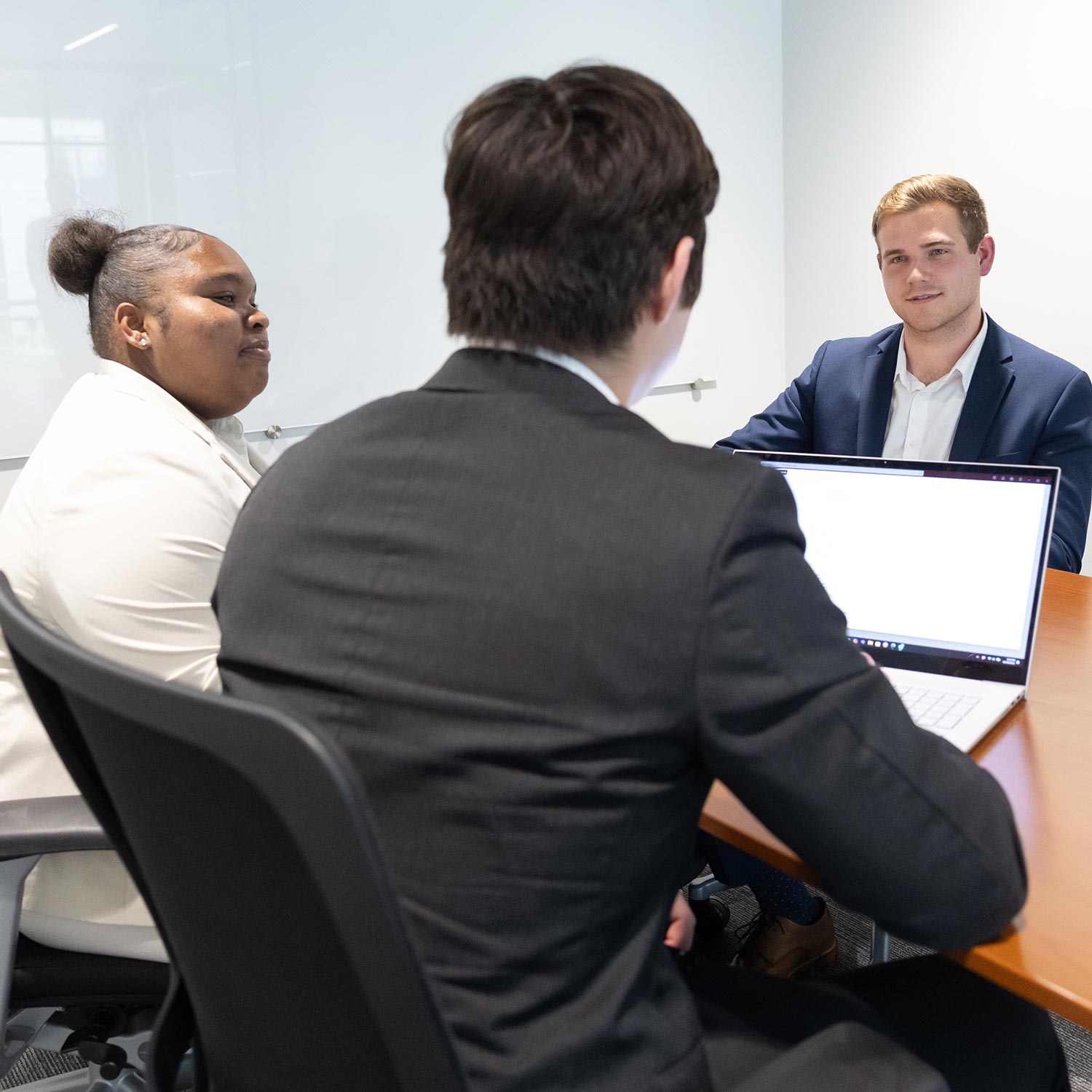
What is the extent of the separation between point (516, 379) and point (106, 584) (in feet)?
2.17

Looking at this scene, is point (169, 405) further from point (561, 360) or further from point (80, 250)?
point (561, 360)

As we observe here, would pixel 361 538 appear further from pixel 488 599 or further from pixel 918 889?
pixel 918 889

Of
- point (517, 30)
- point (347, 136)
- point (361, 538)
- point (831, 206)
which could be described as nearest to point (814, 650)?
point (361, 538)

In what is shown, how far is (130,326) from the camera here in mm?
1684

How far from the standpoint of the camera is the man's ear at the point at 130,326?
1680 mm

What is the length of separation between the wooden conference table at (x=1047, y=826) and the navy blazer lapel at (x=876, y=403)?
2.75 feet

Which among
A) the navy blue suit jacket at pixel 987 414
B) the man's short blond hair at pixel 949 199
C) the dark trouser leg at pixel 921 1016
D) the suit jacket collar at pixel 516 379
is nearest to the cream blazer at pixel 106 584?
the suit jacket collar at pixel 516 379

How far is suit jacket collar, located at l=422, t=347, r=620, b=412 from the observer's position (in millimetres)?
827

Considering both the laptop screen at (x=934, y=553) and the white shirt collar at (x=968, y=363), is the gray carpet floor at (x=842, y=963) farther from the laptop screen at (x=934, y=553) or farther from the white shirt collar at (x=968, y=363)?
the white shirt collar at (x=968, y=363)

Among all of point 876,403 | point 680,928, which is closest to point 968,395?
point 876,403

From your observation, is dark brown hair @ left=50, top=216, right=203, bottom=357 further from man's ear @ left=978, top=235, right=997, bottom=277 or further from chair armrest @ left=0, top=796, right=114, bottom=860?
man's ear @ left=978, top=235, right=997, bottom=277

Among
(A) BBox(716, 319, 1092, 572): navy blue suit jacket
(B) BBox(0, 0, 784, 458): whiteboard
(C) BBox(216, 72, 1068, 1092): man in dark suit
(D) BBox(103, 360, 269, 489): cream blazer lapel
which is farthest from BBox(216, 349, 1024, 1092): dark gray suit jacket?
(B) BBox(0, 0, 784, 458): whiteboard

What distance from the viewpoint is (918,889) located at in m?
0.78

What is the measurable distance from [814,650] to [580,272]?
35 cm
